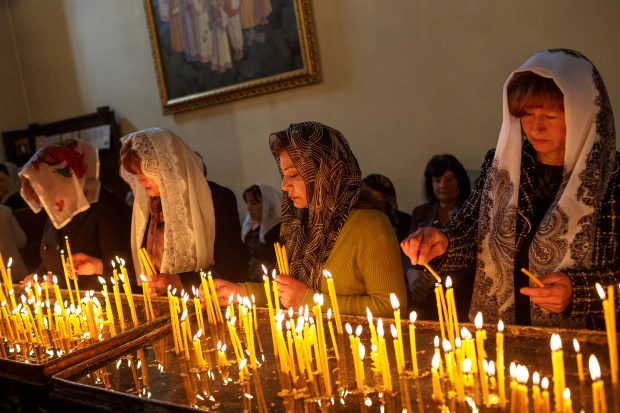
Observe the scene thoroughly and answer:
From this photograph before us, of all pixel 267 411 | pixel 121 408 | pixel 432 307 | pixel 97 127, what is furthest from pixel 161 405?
pixel 97 127

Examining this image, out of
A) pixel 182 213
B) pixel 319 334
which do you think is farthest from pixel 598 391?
pixel 182 213

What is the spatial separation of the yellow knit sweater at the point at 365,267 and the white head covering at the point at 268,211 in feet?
9.91

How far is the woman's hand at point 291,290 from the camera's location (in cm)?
237

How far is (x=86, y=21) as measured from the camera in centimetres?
710

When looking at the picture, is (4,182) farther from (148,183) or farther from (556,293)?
(556,293)

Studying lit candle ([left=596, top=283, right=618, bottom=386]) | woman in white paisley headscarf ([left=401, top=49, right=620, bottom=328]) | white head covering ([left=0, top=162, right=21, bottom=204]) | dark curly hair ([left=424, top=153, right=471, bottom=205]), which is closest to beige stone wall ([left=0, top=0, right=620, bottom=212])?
dark curly hair ([left=424, top=153, right=471, bottom=205])

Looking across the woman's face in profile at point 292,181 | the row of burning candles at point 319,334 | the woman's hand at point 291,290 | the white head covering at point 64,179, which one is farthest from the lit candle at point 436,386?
the white head covering at point 64,179

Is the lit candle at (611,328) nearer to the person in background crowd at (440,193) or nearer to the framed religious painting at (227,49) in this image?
the person in background crowd at (440,193)

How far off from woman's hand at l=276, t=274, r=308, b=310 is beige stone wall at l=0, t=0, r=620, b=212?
2.85 meters

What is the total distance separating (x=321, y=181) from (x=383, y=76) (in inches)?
116

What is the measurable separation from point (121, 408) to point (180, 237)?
5.22ft

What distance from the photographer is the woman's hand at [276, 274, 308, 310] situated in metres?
2.37

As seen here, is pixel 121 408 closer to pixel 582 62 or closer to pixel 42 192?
pixel 582 62

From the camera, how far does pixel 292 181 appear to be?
245cm
